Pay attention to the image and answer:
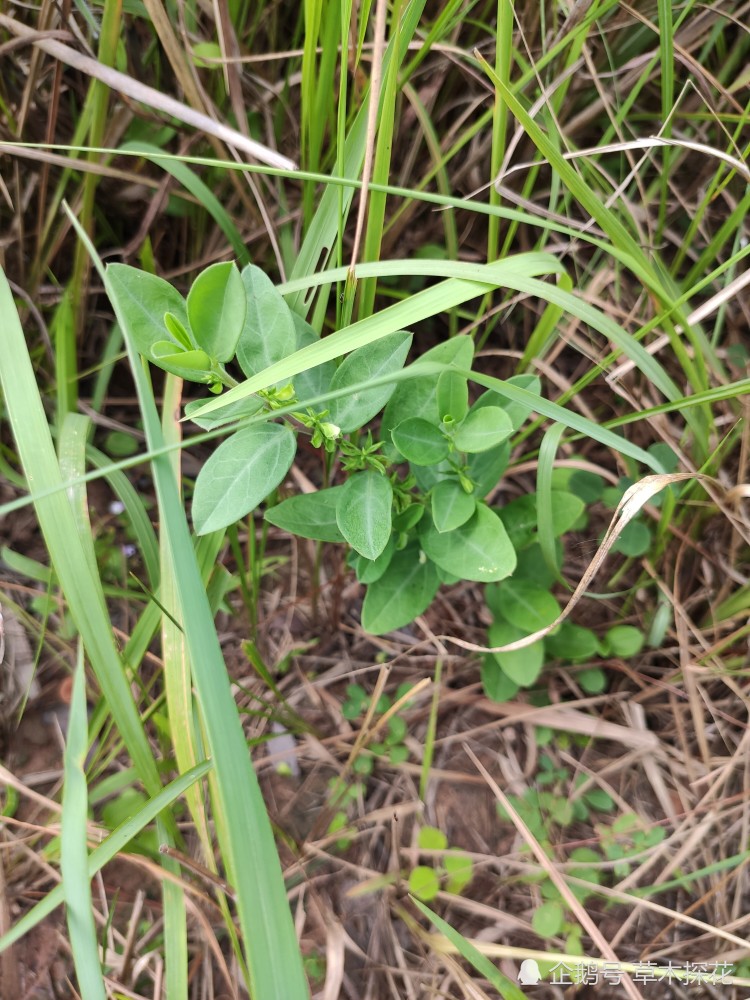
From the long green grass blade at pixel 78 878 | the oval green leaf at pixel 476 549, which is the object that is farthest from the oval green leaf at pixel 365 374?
the long green grass blade at pixel 78 878

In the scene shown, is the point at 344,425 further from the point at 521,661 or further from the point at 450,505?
the point at 521,661

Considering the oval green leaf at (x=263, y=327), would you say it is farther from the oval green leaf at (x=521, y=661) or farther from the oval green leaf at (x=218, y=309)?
the oval green leaf at (x=521, y=661)

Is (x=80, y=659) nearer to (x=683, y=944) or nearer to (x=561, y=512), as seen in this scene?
(x=561, y=512)

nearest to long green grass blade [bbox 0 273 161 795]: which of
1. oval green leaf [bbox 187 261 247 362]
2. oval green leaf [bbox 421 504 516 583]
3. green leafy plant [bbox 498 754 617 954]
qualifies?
oval green leaf [bbox 187 261 247 362]

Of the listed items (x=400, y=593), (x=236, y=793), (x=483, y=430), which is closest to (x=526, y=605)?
(x=400, y=593)

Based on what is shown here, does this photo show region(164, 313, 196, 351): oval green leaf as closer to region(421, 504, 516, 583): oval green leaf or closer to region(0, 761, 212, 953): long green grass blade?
region(421, 504, 516, 583): oval green leaf

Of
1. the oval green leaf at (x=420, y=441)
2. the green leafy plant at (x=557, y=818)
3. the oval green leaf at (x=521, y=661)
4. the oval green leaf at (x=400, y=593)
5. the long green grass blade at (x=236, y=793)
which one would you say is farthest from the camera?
the green leafy plant at (x=557, y=818)

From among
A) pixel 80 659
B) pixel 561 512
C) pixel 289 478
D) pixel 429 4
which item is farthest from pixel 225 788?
pixel 429 4
